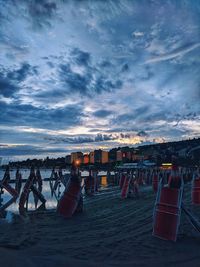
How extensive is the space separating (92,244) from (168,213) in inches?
88.6

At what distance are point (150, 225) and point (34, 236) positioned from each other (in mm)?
3904

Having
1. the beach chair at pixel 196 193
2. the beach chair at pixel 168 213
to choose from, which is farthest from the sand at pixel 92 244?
the beach chair at pixel 196 193

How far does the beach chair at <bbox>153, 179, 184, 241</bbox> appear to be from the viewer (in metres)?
8.16

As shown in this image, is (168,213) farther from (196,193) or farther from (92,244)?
(196,193)

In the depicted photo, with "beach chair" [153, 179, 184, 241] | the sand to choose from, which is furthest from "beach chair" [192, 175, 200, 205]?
"beach chair" [153, 179, 184, 241]

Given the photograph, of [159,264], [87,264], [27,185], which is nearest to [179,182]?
[159,264]

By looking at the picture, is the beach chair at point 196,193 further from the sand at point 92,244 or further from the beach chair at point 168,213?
the beach chair at point 168,213

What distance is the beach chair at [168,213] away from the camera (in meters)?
8.16

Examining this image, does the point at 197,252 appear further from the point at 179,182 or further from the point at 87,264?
the point at 87,264

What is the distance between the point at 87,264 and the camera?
610 cm

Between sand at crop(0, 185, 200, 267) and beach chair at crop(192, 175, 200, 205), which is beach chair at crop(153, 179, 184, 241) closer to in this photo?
sand at crop(0, 185, 200, 267)

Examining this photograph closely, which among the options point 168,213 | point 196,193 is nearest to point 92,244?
point 168,213

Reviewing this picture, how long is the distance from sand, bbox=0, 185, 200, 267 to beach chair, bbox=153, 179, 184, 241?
0.25 m

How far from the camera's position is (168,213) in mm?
8375
